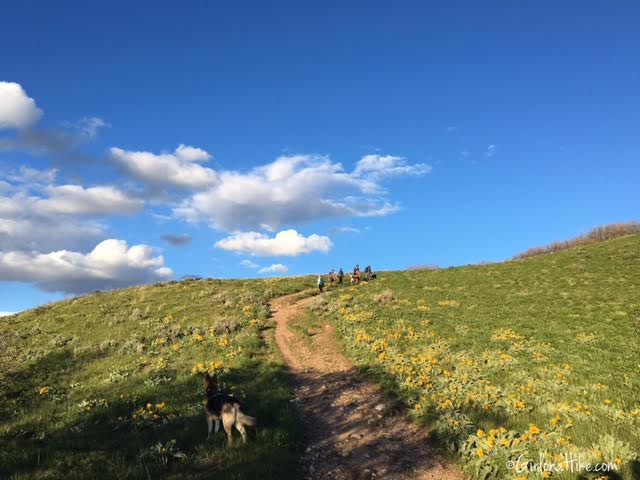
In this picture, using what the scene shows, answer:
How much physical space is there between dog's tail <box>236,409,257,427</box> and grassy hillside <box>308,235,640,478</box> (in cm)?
474

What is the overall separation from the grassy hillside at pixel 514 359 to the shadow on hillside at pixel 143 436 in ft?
13.9

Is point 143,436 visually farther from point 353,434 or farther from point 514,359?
point 514,359

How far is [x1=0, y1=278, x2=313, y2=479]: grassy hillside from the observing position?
895cm

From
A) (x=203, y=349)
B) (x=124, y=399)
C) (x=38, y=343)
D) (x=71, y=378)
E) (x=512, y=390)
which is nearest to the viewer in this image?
(x=512, y=390)

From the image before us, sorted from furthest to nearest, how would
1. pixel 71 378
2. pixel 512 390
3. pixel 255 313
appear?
pixel 255 313, pixel 71 378, pixel 512 390

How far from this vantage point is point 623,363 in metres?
15.4

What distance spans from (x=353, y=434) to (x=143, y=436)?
5.46 metres

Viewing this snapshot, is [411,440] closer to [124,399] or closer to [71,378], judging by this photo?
[124,399]

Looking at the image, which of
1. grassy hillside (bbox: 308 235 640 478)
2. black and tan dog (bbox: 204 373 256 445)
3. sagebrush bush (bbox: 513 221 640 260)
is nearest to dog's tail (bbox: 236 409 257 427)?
black and tan dog (bbox: 204 373 256 445)

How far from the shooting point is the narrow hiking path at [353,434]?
941cm

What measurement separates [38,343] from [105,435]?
20438mm

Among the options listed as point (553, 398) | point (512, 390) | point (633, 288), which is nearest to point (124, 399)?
point (512, 390)

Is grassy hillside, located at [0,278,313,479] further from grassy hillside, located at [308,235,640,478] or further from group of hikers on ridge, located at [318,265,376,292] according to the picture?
group of hikers on ridge, located at [318,265,376,292]

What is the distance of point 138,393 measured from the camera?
46.2ft
